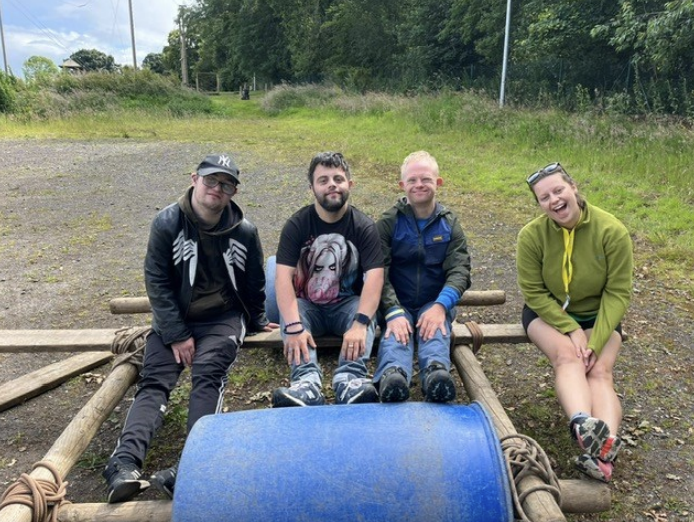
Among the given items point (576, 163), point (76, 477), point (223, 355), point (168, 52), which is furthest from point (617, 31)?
point (168, 52)

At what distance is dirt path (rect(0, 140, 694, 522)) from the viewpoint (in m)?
2.92

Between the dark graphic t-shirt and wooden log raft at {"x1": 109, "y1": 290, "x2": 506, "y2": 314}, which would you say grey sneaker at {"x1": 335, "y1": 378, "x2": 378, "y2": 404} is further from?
wooden log raft at {"x1": 109, "y1": 290, "x2": 506, "y2": 314}

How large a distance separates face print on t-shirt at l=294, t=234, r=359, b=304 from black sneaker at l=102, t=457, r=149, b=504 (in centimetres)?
136

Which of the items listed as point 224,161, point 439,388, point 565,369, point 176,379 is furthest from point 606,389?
point 224,161

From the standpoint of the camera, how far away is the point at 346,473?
6.09 ft

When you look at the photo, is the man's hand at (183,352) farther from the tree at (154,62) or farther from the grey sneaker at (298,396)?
the tree at (154,62)

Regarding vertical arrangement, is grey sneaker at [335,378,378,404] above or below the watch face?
below

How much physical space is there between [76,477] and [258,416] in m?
1.41

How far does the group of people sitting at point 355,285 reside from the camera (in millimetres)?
2844

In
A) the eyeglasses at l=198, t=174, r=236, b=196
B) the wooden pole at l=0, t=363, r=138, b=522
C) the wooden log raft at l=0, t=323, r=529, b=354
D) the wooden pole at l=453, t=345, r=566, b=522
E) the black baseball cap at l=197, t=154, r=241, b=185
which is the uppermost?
the black baseball cap at l=197, t=154, r=241, b=185

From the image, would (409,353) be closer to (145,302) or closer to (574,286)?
(574,286)

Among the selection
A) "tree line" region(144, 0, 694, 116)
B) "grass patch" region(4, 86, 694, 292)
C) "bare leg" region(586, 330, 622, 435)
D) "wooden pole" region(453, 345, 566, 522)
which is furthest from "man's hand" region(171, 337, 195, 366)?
"tree line" region(144, 0, 694, 116)

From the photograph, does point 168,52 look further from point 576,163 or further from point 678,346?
point 678,346

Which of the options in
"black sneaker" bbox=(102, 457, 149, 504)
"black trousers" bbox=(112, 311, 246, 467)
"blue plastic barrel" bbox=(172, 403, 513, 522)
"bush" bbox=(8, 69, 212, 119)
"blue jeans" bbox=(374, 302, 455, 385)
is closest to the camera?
"blue plastic barrel" bbox=(172, 403, 513, 522)
